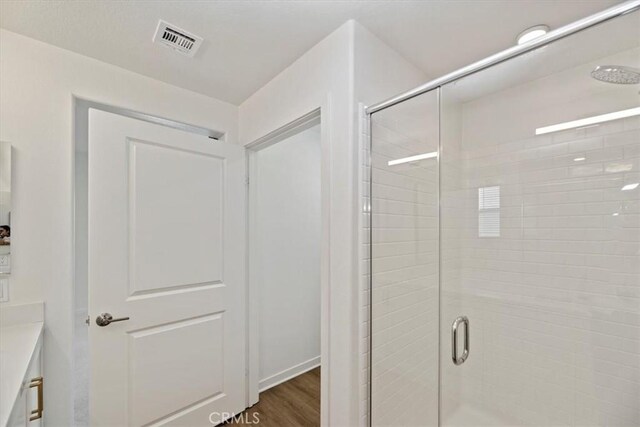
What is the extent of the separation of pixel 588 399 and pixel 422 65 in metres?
2.05

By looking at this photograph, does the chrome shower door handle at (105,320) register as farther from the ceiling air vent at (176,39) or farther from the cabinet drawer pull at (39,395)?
the ceiling air vent at (176,39)

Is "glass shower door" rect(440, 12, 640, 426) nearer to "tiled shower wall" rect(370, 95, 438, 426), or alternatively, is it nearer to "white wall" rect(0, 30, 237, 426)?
"tiled shower wall" rect(370, 95, 438, 426)

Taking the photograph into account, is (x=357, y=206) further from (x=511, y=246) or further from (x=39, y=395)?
(x=39, y=395)

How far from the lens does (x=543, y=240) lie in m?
1.65

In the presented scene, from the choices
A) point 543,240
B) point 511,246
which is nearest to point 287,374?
point 511,246

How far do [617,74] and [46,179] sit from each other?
2.78 metres

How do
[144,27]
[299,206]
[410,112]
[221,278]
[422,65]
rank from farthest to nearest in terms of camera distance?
[299,206] < [221,278] < [422,65] < [410,112] < [144,27]

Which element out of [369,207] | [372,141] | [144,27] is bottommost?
[369,207]

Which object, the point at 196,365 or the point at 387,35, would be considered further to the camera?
the point at 196,365

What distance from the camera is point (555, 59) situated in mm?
1313

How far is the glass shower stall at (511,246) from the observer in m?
1.41

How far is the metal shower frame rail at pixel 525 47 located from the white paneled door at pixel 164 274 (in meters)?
1.18

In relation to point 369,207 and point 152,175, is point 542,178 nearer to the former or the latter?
point 369,207


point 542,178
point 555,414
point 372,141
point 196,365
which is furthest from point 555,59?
point 196,365
